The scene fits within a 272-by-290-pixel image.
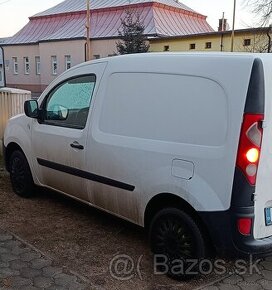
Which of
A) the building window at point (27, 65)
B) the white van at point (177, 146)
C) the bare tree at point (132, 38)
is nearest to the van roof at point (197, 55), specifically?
the white van at point (177, 146)

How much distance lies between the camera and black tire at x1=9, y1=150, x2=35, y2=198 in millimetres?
5172

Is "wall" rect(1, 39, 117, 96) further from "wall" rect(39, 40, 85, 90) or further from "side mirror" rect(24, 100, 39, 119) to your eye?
"side mirror" rect(24, 100, 39, 119)

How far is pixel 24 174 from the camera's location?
204 inches

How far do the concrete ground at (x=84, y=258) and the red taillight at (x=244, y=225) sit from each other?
2.05 ft

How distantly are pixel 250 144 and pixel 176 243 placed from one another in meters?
1.03

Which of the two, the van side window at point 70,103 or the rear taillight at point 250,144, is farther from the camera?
the van side window at point 70,103

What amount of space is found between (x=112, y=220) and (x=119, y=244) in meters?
0.65

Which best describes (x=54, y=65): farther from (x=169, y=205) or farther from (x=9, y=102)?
(x=169, y=205)

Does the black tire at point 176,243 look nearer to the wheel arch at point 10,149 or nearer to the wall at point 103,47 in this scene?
the wheel arch at point 10,149

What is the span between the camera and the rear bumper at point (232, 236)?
2.92 meters

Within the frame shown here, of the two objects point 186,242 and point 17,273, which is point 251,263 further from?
point 17,273

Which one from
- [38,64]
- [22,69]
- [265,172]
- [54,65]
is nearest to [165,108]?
[265,172]

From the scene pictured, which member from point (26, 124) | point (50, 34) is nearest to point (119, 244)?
point (26, 124)

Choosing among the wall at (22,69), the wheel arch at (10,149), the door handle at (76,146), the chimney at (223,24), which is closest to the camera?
the door handle at (76,146)
